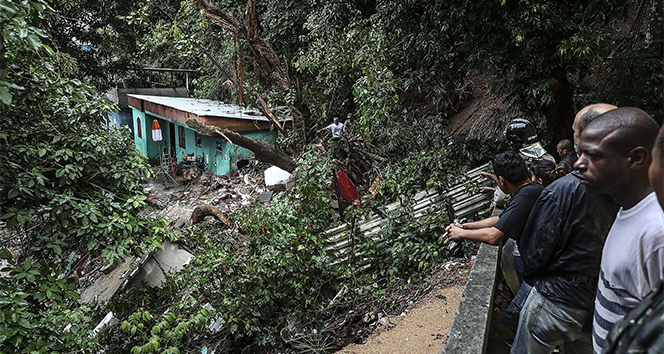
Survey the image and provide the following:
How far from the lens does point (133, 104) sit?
60.4 ft

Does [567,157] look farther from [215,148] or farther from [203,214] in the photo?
[215,148]

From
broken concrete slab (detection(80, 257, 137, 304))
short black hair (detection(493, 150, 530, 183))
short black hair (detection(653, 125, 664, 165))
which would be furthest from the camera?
broken concrete slab (detection(80, 257, 137, 304))

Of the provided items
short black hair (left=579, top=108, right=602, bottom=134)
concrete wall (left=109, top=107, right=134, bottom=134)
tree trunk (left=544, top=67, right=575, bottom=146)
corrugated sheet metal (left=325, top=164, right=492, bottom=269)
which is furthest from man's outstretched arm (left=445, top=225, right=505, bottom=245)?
concrete wall (left=109, top=107, right=134, bottom=134)

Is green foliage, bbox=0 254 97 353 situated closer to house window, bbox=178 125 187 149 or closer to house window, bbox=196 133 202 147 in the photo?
house window, bbox=196 133 202 147

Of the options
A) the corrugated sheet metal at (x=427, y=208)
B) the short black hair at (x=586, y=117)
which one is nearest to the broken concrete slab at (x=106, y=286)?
the corrugated sheet metal at (x=427, y=208)

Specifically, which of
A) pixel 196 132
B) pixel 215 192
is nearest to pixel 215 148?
pixel 196 132

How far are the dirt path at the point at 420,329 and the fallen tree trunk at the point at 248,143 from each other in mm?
6672

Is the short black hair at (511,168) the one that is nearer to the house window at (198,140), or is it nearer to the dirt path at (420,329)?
the dirt path at (420,329)

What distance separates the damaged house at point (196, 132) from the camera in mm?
13250

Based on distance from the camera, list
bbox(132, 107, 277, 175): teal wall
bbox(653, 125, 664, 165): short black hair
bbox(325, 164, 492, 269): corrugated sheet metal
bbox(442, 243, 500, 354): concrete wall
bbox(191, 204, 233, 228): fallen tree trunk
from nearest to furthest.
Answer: bbox(653, 125, 664, 165): short black hair < bbox(442, 243, 500, 354): concrete wall < bbox(325, 164, 492, 269): corrugated sheet metal < bbox(191, 204, 233, 228): fallen tree trunk < bbox(132, 107, 277, 175): teal wall

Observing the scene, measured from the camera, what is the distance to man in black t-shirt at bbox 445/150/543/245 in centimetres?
258

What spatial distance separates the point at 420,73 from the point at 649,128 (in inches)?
231

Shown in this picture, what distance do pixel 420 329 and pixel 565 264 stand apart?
1.81 m

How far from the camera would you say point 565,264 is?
2219mm
